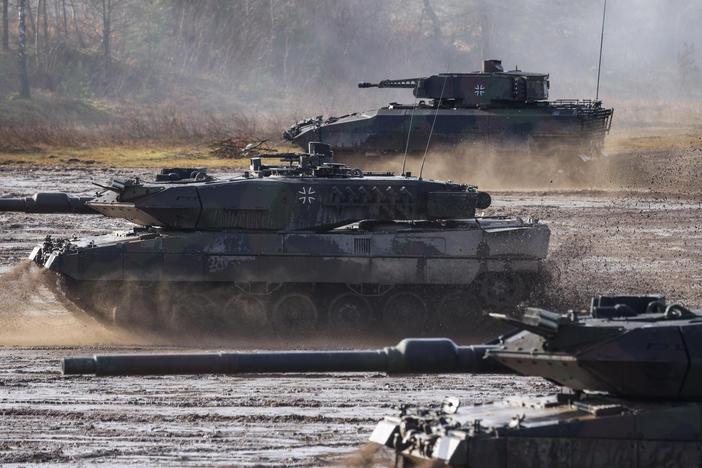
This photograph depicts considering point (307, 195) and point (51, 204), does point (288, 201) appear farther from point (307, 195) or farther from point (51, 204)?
point (51, 204)

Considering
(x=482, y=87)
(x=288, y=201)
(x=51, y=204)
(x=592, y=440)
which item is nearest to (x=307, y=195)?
(x=288, y=201)

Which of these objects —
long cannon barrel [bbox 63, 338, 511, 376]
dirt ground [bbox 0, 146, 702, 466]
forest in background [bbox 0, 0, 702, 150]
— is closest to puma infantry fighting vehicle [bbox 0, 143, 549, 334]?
dirt ground [bbox 0, 146, 702, 466]

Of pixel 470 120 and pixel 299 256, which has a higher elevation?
pixel 470 120

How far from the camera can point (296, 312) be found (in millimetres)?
15500

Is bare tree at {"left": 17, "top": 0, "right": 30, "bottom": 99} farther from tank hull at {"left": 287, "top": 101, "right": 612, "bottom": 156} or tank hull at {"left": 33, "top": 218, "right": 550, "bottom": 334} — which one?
tank hull at {"left": 33, "top": 218, "right": 550, "bottom": 334}

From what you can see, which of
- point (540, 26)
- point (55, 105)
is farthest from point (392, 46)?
point (55, 105)

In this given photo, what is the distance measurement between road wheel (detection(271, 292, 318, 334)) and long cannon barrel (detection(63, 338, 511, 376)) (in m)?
7.41

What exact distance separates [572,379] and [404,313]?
24.5 ft

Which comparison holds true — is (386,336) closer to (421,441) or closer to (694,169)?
(421,441)

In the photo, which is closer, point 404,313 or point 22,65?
point 404,313

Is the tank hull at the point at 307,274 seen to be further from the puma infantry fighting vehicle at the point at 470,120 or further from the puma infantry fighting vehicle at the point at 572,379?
the puma infantry fighting vehicle at the point at 470,120

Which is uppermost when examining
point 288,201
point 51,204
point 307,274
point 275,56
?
point 275,56

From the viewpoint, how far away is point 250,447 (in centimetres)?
987

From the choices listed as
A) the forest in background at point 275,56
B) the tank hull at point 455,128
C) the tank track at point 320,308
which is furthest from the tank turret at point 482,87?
Answer: the tank track at point 320,308
